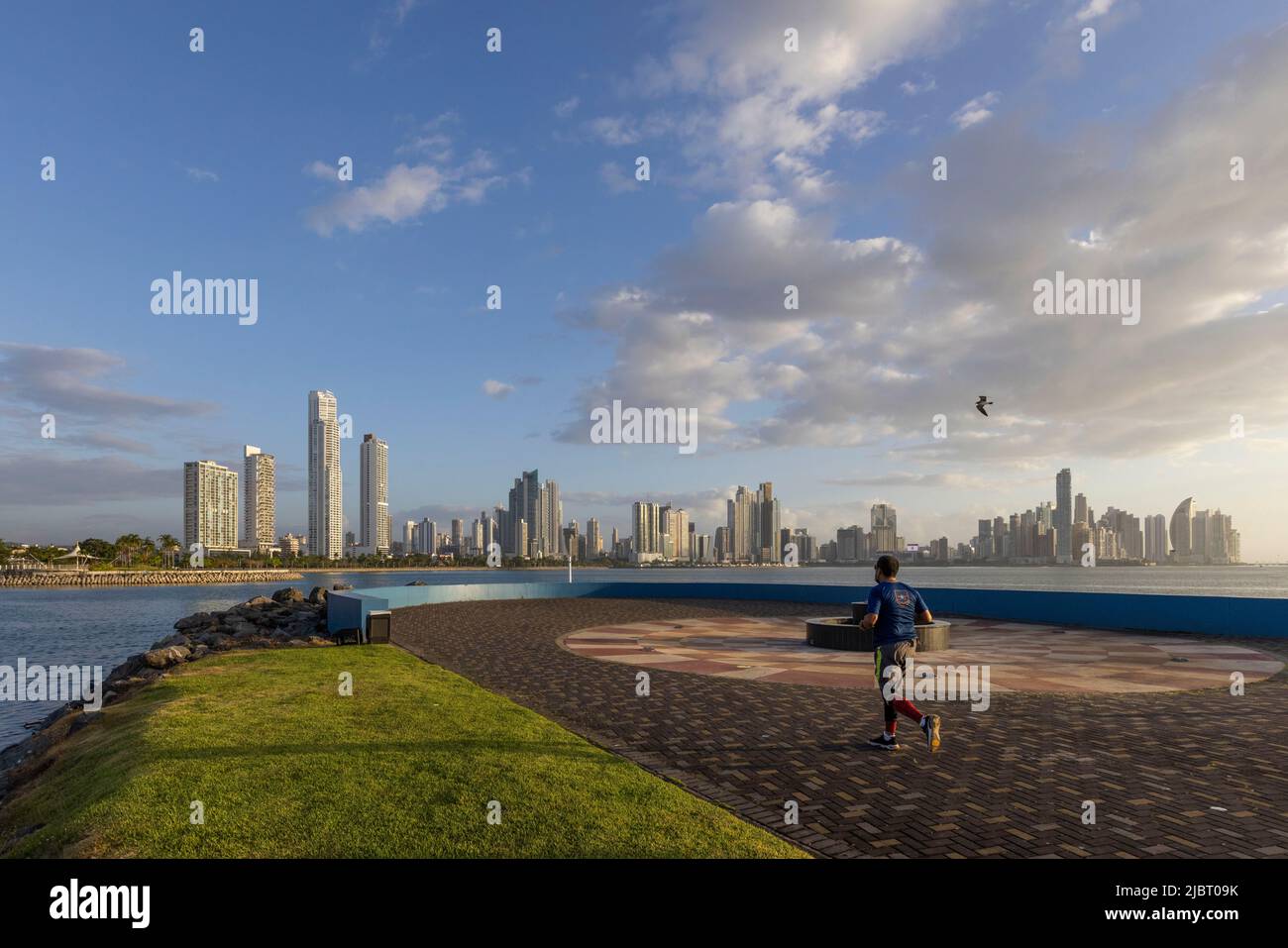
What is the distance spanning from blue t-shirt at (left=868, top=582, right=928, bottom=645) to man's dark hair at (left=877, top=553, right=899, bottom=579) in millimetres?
152

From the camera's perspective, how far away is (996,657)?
14.6 meters

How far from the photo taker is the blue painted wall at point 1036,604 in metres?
18.1

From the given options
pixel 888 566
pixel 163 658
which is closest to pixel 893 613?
pixel 888 566

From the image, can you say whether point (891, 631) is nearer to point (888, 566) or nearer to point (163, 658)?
point (888, 566)

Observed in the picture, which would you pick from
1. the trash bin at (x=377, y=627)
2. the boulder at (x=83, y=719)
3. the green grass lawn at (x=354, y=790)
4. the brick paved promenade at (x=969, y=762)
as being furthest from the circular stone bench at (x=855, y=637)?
the boulder at (x=83, y=719)

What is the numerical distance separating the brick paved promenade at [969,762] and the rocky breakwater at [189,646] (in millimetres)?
6496

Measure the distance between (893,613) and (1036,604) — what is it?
18035mm

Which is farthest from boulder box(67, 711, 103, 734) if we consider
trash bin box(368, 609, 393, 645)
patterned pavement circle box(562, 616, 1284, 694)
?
patterned pavement circle box(562, 616, 1284, 694)

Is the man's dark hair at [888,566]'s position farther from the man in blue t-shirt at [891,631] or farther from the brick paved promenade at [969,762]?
the brick paved promenade at [969,762]
